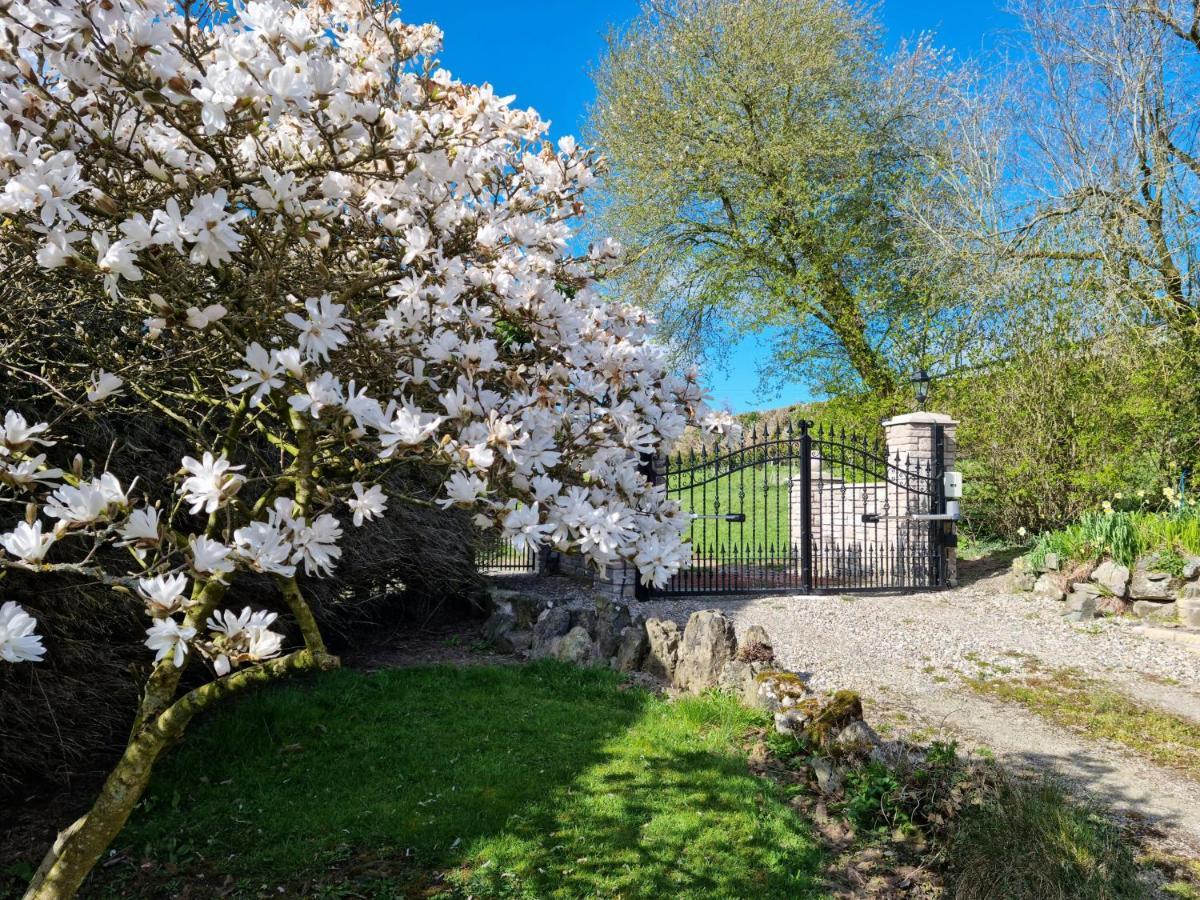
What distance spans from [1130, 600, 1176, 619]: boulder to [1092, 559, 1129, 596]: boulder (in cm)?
19

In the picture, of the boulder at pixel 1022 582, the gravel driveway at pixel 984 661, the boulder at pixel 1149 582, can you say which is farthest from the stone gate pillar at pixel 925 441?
the boulder at pixel 1149 582

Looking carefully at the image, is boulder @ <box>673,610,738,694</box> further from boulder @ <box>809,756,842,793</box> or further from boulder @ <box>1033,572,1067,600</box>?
boulder @ <box>1033,572,1067,600</box>

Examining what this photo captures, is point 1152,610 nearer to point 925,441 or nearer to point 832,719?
point 925,441

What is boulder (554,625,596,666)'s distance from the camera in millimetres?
5898

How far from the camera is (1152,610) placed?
318 inches

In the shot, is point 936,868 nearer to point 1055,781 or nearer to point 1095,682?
point 1055,781

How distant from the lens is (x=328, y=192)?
2.11 metres

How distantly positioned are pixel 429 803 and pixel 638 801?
0.96 meters

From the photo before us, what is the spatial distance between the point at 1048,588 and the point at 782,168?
8730mm

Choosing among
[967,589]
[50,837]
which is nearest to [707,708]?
[50,837]

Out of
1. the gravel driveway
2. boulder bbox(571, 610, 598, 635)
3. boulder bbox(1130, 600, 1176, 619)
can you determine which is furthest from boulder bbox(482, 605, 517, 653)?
boulder bbox(1130, 600, 1176, 619)

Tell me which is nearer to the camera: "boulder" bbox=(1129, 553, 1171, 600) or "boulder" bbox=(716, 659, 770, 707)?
"boulder" bbox=(716, 659, 770, 707)

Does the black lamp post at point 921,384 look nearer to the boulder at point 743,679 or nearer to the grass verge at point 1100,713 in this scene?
the grass verge at point 1100,713

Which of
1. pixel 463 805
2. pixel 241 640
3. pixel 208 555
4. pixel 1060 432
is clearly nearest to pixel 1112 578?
pixel 1060 432
